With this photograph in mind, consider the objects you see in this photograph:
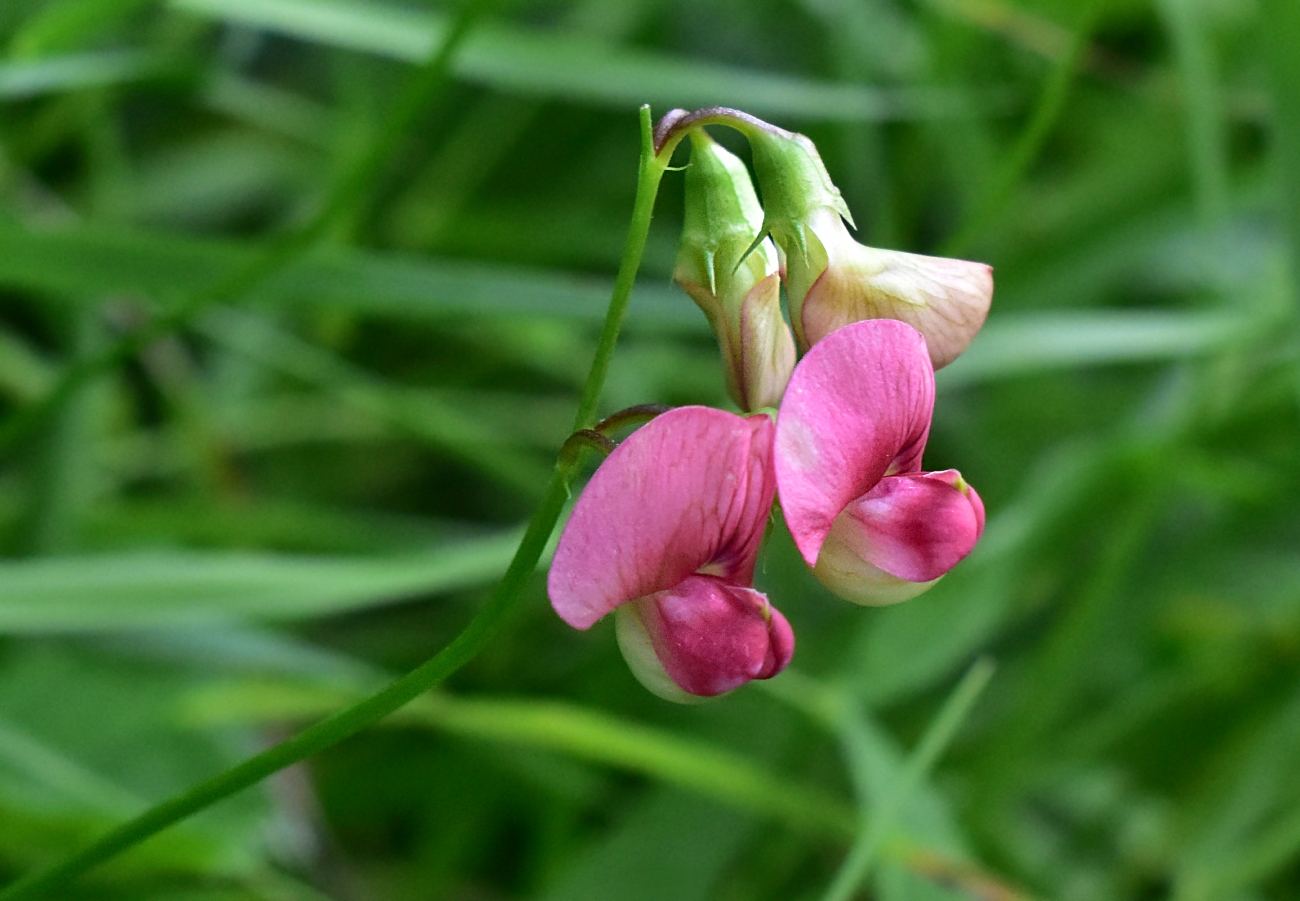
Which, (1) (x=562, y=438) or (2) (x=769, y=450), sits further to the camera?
(1) (x=562, y=438)

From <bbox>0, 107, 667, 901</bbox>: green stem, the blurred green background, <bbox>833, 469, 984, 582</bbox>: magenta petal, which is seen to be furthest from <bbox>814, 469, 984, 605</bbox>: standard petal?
the blurred green background

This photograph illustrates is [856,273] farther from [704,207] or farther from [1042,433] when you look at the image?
[1042,433]

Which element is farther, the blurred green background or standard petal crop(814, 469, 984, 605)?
the blurred green background

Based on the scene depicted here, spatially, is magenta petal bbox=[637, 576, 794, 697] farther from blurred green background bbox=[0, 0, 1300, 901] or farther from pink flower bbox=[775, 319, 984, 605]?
blurred green background bbox=[0, 0, 1300, 901]

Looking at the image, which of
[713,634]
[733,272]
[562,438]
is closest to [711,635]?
[713,634]

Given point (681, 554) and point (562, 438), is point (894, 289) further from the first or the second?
point (562, 438)

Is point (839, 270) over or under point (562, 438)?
under
